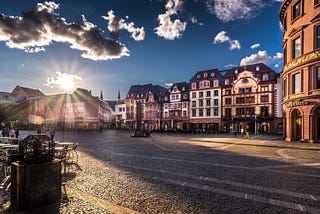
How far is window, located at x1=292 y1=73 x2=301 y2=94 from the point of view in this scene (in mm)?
21797

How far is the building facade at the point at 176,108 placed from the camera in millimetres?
58594

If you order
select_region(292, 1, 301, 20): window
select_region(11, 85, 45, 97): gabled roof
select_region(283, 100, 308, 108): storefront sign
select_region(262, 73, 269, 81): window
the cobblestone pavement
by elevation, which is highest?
select_region(292, 1, 301, 20): window

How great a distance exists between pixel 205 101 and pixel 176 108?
9578mm

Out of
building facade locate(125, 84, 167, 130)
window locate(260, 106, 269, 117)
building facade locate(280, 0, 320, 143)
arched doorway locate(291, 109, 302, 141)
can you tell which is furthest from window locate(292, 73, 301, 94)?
building facade locate(125, 84, 167, 130)

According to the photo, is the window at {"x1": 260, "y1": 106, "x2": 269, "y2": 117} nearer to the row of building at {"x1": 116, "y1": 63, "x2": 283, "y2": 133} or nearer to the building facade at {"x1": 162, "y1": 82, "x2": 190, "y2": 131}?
the row of building at {"x1": 116, "y1": 63, "x2": 283, "y2": 133}

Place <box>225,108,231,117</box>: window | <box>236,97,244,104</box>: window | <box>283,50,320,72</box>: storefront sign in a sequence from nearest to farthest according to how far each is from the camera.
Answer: <box>283,50,320,72</box>: storefront sign → <box>236,97,244,104</box>: window → <box>225,108,231,117</box>: window

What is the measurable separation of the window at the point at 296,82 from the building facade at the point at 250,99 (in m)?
21.8

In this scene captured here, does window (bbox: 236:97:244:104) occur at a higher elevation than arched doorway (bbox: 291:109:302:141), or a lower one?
higher

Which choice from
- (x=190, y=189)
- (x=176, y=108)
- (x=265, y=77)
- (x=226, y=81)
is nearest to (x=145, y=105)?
(x=176, y=108)

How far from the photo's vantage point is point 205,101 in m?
55.0

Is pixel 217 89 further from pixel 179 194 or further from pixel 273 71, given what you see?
pixel 179 194

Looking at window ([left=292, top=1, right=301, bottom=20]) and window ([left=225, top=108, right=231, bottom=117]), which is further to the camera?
window ([left=225, top=108, right=231, bottom=117])

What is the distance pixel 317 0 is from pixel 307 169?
20.7 m

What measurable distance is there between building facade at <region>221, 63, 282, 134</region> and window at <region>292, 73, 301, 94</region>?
21.8m
